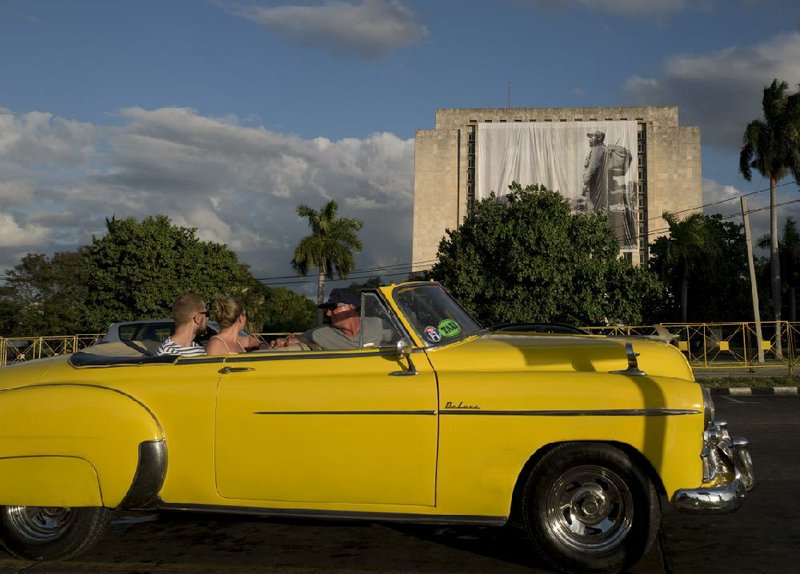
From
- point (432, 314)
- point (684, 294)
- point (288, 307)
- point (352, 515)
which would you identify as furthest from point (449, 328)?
point (288, 307)

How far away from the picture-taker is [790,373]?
Result: 810 inches

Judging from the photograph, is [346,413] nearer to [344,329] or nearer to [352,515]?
[352,515]

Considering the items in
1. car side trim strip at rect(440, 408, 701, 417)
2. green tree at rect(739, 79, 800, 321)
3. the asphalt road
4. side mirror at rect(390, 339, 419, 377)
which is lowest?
the asphalt road

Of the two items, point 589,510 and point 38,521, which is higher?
point 589,510

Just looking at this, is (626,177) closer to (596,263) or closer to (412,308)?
(596,263)

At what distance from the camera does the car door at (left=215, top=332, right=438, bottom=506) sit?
4387mm

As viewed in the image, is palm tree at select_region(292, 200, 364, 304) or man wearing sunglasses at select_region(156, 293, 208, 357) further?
palm tree at select_region(292, 200, 364, 304)

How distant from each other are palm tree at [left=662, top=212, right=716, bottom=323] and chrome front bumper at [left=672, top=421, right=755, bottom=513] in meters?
47.6

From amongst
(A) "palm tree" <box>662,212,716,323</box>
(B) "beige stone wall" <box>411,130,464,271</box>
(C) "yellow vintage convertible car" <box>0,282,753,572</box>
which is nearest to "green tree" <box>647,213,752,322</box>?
(A) "palm tree" <box>662,212,716,323</box>

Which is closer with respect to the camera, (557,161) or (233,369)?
(233,369)

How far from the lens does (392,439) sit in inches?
173

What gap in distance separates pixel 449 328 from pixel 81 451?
2.29m

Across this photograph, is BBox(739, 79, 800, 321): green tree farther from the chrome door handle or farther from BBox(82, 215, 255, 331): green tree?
the chrome door handle

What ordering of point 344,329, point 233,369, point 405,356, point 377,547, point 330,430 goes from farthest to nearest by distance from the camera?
point 344,329
point 377,547
point 233,369
point 405,356
point 330,430
